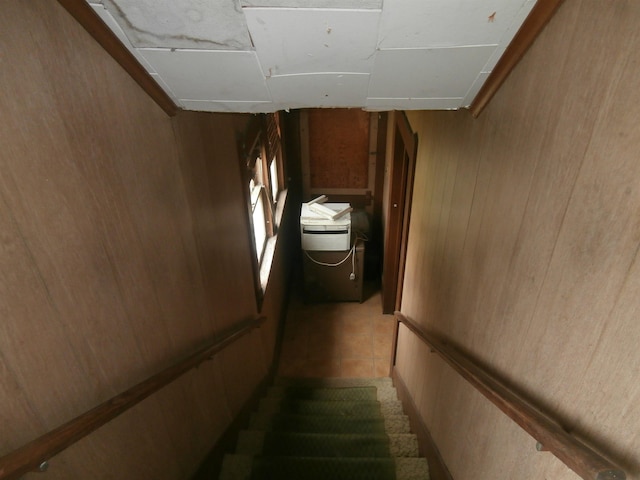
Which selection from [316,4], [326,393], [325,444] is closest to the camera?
[316,4]

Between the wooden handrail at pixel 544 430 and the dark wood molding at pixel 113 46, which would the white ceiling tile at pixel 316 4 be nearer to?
the dark wood molding at pixel 113 46

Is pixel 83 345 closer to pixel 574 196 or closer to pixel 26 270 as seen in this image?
pixel 26 270

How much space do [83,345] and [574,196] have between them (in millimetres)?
1160

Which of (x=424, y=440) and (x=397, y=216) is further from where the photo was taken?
(x=397, y=216)

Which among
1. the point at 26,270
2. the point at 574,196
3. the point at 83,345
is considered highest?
the point at 574,196

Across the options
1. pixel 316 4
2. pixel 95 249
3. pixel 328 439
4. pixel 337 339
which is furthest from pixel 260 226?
pixel 316 4

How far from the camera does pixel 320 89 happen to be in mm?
1126

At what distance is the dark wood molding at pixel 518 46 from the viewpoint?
79cm

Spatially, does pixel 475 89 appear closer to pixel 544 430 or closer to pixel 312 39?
pixel 312 39

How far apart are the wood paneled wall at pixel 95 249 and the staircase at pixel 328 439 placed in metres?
0.41

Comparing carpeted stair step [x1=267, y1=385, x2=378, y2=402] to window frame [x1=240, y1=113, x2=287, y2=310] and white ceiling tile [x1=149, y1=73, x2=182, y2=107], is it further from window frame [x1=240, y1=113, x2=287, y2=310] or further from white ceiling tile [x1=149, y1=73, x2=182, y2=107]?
white ceiling tile [x1=149, y1=73, x2=182, y2=107]

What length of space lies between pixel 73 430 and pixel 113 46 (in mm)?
900

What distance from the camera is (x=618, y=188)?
65 cm

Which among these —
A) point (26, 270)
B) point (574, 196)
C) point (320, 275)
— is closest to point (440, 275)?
point (574, 196)
